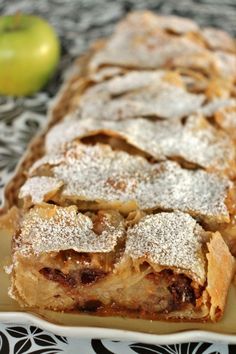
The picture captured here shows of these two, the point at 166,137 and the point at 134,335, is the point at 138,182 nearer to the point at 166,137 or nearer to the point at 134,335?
the point at 166,137

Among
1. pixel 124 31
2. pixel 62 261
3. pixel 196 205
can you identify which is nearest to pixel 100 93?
pixel 124 31

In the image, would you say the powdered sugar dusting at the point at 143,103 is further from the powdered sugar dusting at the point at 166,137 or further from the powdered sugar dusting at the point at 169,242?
the powdered sugar dusting at the point at 169,242

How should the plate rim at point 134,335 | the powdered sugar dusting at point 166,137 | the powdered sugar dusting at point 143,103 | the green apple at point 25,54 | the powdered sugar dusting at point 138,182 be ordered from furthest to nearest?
1. the green apple at point 25,54
2. the powdered sugar dusting at point 143,103
3. the powdered sugar dusting at point 166,137
4. the powdered sugar dusting at point 138,182
5. the plate rim at point 134,335

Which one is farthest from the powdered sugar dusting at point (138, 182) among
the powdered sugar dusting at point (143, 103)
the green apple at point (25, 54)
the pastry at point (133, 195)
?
the green apple at point (25, 54)

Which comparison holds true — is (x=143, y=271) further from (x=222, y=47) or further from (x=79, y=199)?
(x=222, y=47)

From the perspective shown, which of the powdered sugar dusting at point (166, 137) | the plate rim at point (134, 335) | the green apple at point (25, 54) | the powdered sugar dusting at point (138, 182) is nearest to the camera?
the plate rim at point (134, 335)

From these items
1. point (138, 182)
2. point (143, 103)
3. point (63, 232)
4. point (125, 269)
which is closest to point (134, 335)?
point (125, 269)
